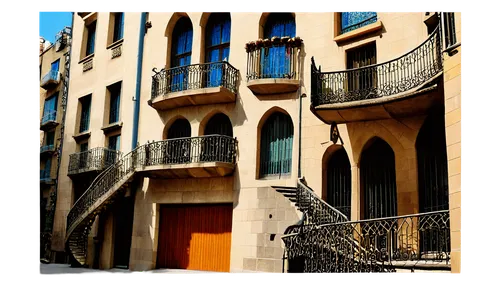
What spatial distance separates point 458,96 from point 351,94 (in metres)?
6.42

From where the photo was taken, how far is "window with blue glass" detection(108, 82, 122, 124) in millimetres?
20452

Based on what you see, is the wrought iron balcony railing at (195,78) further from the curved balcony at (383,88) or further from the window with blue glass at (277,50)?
the curved balcony at (383,88)

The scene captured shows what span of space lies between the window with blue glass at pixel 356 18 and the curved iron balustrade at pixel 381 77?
1858 mm

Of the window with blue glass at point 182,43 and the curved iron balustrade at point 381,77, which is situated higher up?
the window with blue glass at point 182,43

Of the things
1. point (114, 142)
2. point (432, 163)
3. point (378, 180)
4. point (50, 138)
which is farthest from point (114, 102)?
point (432, 163)

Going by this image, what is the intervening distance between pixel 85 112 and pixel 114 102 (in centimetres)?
206

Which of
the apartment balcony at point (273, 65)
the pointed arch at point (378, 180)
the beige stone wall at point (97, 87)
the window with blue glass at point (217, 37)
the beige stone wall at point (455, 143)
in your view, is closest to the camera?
the beige stone wall at point (455, 143)

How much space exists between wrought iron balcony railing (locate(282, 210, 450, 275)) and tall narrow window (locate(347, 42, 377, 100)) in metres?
4.53

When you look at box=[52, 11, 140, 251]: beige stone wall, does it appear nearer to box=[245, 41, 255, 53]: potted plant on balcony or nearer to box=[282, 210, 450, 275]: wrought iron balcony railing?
box=[245, 41, 255, 53]: potted plant on balcony

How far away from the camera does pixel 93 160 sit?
19.6m

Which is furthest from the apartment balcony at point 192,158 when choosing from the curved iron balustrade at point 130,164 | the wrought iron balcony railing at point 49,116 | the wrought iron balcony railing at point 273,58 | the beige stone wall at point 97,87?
the wrought iron balcony railing at point 49,116

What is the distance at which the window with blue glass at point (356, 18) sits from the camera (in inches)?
579

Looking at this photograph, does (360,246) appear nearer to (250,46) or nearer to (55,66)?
(250,46)

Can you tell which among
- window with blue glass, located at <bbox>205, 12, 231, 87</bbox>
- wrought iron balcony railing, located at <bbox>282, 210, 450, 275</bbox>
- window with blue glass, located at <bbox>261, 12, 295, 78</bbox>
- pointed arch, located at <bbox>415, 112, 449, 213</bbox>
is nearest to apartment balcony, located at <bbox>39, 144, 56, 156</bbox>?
window with blue glass, located at <bbox>205, 12, 231, 87</bbox>
